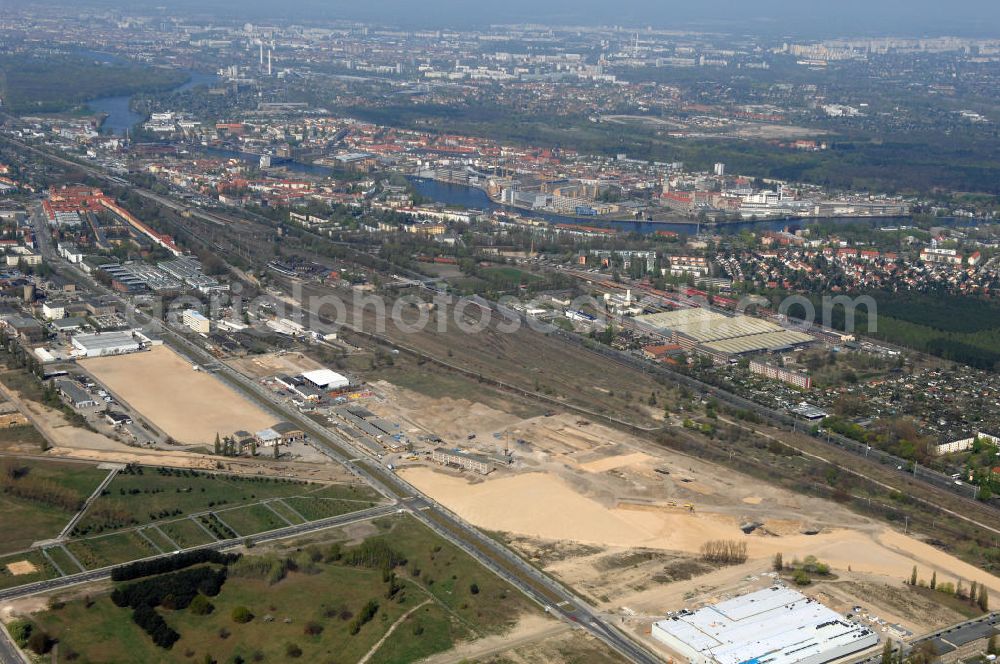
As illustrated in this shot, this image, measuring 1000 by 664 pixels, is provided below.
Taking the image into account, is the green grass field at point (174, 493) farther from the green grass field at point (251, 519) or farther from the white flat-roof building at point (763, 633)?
the white flat-roof building at point (763, 633)

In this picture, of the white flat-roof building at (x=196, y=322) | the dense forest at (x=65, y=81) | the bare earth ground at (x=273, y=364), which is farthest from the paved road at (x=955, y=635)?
the dense forest at (x=65, y=81)

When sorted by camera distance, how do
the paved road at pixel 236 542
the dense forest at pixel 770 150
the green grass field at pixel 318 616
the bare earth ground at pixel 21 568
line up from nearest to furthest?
1. the green grass field at pixel 318 616
2. the paved road at pixel 236 542
3. the bare earth ground at pixel 21 568
4. the dense forest at pixel 770 150

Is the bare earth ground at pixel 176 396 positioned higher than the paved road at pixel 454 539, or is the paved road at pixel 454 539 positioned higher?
the paved road at pixel 454 539

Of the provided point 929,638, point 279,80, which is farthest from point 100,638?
point 279,80

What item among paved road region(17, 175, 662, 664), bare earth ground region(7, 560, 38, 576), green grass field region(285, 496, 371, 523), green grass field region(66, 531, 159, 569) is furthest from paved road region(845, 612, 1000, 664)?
bare earth ground region(7, 560, 38, 576)

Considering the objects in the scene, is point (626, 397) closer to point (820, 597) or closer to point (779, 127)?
point (820, 597)

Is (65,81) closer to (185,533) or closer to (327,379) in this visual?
(327,379)
